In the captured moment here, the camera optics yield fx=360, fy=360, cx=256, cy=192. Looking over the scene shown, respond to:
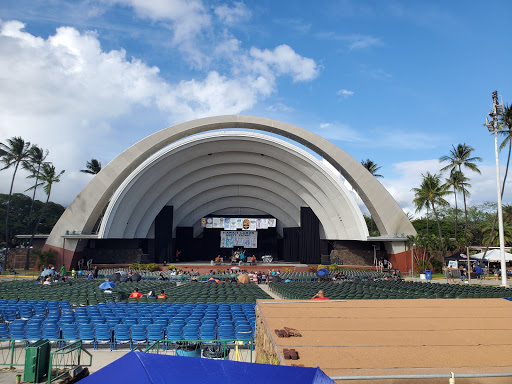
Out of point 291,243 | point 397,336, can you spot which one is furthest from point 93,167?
point 397,336

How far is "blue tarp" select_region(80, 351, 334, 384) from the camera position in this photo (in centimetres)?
260

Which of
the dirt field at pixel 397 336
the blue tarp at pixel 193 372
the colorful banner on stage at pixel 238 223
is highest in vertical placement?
the colorful banner on stage at pixel 238 223

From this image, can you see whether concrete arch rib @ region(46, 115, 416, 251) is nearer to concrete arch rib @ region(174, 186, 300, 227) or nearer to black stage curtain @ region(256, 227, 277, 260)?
concrete arch rib @ region(174, 186, 300, 227)

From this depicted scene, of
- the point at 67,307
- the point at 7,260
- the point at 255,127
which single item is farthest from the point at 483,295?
the point at 7,260

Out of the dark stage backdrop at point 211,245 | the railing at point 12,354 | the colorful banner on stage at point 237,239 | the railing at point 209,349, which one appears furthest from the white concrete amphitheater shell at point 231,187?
the railing at point 209,349

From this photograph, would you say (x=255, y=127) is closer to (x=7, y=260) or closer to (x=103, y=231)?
(x=103, y=231)

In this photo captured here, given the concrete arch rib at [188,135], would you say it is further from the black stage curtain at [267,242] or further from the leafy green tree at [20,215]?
the leafy green tree at [20,215]

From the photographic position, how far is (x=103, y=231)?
40.2 meters

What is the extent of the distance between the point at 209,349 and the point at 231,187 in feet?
147

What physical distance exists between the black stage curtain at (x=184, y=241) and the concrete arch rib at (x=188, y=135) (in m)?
12.9

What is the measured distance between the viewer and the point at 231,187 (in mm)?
53844

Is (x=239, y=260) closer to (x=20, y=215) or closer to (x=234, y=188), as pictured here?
(x=234, y=188)

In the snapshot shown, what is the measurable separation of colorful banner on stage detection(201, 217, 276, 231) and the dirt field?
43.9m

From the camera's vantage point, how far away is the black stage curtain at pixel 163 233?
46.8m
